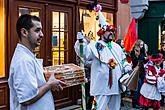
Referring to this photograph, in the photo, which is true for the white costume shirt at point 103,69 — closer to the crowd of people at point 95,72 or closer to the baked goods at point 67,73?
the crowd of people at point 95,72

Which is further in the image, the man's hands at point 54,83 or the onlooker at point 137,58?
the onlooker at point 137,58

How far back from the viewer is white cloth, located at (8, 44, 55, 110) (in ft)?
8.91

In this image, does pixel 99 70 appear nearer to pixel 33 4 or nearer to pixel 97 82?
pixel 97 82

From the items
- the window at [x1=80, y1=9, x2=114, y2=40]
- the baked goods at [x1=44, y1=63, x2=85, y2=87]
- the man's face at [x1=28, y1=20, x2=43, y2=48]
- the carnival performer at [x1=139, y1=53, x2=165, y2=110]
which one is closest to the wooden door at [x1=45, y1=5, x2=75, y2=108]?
the window at [x1=80, y1=9, x2=114, y2=40]

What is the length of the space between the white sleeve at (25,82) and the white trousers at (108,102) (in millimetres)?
3816

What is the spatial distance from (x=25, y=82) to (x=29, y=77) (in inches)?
1.9

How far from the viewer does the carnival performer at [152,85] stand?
7.92m

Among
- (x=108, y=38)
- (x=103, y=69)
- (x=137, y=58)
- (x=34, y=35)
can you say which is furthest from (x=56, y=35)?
(x=34, y=35)

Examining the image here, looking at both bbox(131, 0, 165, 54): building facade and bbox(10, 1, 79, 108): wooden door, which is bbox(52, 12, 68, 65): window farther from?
bbox(131, 0, 165, 54): building facade

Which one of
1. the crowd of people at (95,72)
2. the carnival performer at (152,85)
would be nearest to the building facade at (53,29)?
the crowd of people at (95,72)

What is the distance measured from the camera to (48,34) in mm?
7977

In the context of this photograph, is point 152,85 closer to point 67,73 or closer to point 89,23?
point 89,23

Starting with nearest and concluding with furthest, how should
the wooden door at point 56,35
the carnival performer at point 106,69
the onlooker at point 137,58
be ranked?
the carnival performer at point 106,69 < the wooden door at point 56,35 < the onlooker at point 137,58

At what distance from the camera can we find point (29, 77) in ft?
8.92
